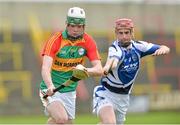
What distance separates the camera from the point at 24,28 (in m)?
22.9

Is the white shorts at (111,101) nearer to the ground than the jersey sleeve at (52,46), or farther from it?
nearer to the ground

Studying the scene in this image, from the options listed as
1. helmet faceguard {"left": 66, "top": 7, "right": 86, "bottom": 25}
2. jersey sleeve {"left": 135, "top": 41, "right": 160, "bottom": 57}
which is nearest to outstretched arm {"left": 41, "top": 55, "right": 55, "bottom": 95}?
helmet faceguard {"left": 66, "top": 7, "right": 86, "bottom": 25}

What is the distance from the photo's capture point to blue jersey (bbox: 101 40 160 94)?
11719 millimetres

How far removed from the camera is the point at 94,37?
924 inches

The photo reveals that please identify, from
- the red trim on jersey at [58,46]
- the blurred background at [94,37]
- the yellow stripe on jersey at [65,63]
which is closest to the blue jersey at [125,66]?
the red trim on jersey at [58,46]

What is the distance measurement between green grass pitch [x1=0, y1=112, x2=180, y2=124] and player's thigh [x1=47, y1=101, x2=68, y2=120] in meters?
8.51

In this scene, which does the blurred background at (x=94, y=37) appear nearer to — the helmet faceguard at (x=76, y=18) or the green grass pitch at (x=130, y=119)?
the green grass pitch at (x=130, y=119)

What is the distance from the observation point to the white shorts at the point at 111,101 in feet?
39.3

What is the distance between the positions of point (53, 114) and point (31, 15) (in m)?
11.7

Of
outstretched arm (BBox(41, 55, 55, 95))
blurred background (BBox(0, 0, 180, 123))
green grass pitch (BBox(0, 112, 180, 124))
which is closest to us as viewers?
outstretched arm (BBox(41, 55, 55, 95))

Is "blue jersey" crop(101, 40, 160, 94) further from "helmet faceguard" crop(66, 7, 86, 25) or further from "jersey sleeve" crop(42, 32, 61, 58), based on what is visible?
"jersey sleeve" crop(42, 32, 61, 58)

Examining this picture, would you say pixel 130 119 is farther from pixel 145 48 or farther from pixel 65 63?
pixel 65 63

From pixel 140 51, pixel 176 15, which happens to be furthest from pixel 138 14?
pixel 140 51

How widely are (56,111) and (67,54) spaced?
2.88 feet
